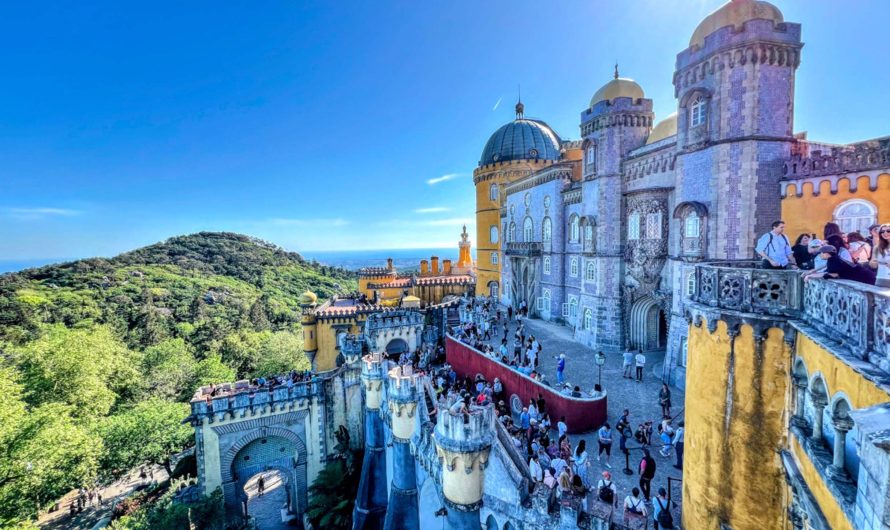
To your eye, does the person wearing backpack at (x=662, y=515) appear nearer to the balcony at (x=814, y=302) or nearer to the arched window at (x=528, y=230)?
the balcony at (x=814, y=302)

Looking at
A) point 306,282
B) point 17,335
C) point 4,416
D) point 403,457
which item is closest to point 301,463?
point 403,457

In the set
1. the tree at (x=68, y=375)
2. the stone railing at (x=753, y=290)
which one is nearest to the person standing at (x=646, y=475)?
the stone railing at (x=753, y=290)

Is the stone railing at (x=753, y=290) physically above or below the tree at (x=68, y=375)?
above

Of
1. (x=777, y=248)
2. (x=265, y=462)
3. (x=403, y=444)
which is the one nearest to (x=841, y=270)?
(x=777, y=248)

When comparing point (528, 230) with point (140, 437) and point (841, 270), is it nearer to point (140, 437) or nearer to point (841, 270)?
point (841, 270)

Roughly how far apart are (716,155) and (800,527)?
1247cm

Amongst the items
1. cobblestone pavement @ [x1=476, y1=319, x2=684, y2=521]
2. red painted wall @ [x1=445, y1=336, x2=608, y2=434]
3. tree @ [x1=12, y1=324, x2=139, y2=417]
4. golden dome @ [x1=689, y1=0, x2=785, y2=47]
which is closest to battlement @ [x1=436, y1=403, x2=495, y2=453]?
cobblestone pavement @ [x1=476, y1=319, x2=684, y2=521]

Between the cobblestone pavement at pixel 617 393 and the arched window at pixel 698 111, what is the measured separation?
33.4ft

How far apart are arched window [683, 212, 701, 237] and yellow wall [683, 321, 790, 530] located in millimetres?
9474

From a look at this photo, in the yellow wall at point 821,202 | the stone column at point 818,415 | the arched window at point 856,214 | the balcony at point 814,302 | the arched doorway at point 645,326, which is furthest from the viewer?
the arched doorway at point 645,326

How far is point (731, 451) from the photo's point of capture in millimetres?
6422

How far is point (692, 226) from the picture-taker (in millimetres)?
15055

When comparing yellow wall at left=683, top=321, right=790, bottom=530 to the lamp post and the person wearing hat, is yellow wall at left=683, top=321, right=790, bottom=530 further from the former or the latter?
the lamp post

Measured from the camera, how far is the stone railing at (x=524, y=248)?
2631cm
